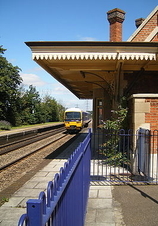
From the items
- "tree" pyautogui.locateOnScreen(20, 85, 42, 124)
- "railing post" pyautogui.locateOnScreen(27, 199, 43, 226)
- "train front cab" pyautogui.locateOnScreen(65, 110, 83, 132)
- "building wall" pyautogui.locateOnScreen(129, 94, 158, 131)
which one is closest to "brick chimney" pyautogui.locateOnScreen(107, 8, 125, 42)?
"building wall" pyautogui.locateOnScreen(129, 94, 158, 131)

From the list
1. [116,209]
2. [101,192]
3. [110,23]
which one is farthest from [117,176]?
[110,23]

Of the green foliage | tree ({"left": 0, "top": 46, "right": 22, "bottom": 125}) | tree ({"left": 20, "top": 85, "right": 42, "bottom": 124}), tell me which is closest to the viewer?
the green foliage

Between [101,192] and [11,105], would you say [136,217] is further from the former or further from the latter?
[11,105]

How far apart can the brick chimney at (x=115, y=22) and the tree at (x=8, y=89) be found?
83.4 feet

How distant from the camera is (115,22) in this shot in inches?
492

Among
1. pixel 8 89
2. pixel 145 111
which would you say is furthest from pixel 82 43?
pixel 8 89

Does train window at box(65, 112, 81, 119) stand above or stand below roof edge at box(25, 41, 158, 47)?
below

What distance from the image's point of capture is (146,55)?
23.1 ft

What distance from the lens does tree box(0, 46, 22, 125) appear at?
116 feet

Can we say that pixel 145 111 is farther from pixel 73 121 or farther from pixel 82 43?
pixel 73 121

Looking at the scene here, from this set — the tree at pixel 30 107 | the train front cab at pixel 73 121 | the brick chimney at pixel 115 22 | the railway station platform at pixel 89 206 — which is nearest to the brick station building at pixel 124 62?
the brick chimney at pixel 115 22

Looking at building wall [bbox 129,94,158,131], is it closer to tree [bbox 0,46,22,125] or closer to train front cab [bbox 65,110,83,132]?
train front cab [bbox 65,110,83,132]

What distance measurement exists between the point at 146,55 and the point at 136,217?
191 inches

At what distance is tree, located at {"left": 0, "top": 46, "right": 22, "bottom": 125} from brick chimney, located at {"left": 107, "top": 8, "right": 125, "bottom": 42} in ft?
83.4
